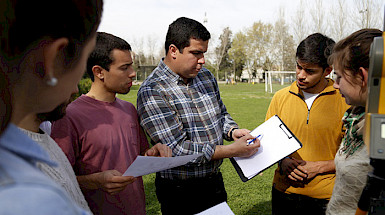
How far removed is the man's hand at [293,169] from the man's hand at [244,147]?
400 mm

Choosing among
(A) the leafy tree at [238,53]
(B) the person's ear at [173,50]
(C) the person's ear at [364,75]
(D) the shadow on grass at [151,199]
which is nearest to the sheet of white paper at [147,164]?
(C) the person's ear at [364,75]

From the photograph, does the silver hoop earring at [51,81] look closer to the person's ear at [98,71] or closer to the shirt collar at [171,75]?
the person's ear at [98,71]

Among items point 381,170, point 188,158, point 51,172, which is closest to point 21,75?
point 51,172

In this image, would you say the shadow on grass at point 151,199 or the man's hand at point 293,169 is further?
the shadow on grass at point 151,199

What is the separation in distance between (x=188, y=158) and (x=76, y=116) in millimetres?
839

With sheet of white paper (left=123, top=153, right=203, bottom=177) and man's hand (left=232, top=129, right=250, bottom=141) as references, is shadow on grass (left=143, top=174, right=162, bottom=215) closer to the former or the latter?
man's hand (left=232, top=129, right=250, bottom=141)

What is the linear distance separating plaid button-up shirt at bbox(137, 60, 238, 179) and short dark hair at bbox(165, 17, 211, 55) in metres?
0.25

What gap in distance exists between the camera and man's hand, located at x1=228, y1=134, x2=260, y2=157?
231 centimetres

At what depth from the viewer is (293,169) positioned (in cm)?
249

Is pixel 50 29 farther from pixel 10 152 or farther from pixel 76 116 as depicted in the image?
pixel 76 116

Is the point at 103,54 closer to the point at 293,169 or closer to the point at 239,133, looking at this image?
the point at 239,133

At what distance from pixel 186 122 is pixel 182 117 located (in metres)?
0.06

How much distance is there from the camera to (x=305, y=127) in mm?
2533

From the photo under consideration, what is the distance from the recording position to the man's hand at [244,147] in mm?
2311
